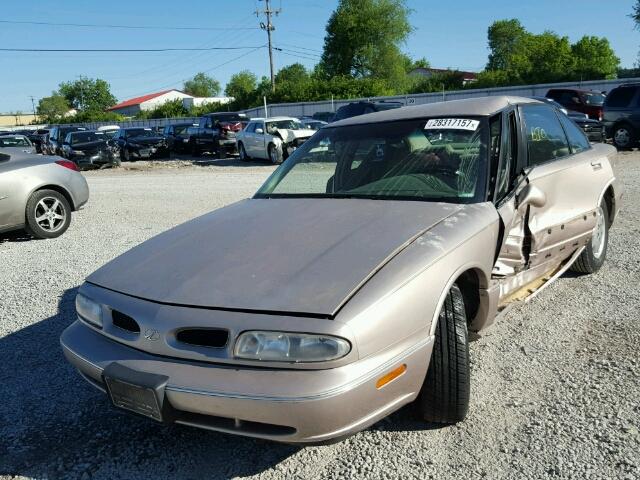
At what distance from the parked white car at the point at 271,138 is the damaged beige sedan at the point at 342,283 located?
47.1 ft

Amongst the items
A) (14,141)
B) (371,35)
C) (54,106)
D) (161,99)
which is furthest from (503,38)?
(54,106)

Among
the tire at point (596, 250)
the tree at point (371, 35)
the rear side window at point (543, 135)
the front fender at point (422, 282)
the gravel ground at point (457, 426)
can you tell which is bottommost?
the gravel ground at point (457, 426)

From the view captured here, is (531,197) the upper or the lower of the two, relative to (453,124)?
lower

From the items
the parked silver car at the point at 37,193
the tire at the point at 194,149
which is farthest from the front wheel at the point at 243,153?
the parked silver car at the point at 37,193

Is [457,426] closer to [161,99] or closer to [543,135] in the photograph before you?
[543,135]

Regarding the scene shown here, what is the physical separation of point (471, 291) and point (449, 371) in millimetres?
606

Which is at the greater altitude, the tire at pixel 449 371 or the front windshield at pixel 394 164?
the front windshield at pixel 394 164

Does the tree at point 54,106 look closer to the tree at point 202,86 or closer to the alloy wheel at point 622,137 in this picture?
the tree at point 202,86

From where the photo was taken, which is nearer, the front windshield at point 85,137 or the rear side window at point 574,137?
the rear side window at point 574,137

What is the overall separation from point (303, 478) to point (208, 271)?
1.01 m

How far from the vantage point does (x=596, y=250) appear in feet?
16.4

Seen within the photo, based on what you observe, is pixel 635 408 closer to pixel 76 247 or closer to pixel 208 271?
pixel 208 271

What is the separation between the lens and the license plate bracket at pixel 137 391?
2311mm

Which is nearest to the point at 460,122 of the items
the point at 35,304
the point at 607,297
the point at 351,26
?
the point at 607,297
